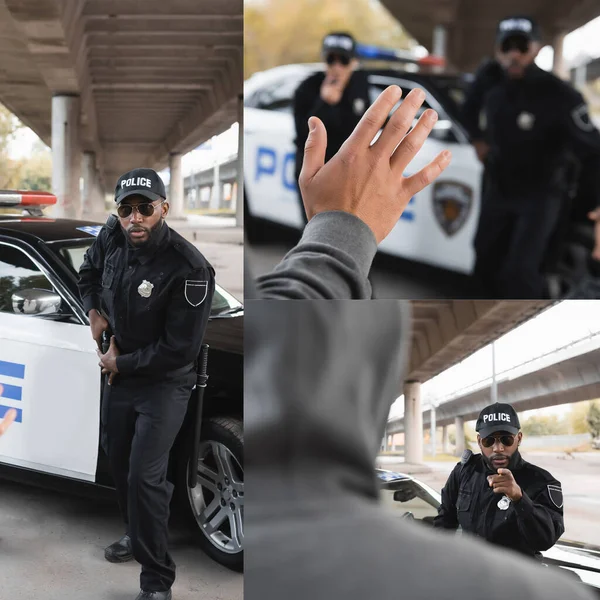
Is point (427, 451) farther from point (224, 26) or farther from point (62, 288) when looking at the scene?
point (224, 26)

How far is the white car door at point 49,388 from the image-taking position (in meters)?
2.72

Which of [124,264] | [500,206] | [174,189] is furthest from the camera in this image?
[174,189]

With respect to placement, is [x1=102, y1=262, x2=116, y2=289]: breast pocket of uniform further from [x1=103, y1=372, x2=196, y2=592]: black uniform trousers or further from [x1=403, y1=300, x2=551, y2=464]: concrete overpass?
[x1=403, y1=300, x2=551, y2=464]: concrete overpass

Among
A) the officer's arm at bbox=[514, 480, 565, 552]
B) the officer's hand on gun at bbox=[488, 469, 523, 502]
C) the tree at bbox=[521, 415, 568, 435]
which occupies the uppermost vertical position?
the tree at bbox=[521, 415, 568, 435]

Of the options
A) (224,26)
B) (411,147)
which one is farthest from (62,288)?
(411,147)

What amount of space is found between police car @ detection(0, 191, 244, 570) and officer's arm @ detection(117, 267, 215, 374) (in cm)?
32

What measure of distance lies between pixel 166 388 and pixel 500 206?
1.25m

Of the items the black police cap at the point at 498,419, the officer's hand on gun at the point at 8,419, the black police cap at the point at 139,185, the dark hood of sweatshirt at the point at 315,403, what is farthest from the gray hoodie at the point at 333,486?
the officer's hand on gun at the point at 8,419

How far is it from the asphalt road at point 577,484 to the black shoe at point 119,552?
1298 mm

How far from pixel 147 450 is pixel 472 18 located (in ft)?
4.93

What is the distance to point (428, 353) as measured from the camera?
1817 millimetres

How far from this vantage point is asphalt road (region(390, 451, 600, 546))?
180 cm

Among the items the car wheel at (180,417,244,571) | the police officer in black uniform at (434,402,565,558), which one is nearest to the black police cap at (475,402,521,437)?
the police officer in black uniform at (434,402,565,558)

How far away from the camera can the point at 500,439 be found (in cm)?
182
